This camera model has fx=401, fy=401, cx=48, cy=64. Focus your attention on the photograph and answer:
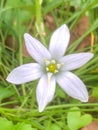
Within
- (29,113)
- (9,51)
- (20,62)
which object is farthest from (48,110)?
(9,51)

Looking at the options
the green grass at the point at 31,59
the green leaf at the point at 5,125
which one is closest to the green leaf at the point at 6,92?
Result: the green grass at the point at 31,59

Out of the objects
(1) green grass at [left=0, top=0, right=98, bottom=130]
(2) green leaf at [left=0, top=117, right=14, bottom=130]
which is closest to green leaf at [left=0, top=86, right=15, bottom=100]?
(1) green grass at [left=0, top=0, right=98, bottom=130]

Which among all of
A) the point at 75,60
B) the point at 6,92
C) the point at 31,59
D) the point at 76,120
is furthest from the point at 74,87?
the point at 31,59

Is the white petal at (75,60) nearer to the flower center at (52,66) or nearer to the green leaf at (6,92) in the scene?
the flower center at (52,66)

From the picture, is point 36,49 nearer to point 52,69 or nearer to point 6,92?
point 52,69

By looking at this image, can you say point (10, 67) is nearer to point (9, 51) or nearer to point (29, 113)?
point (9, 51)

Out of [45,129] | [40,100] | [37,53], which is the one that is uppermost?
[37,53]

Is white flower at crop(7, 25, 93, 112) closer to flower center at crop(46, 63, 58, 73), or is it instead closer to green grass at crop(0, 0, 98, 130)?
flower center at crop(46, 63, 58, 73)
